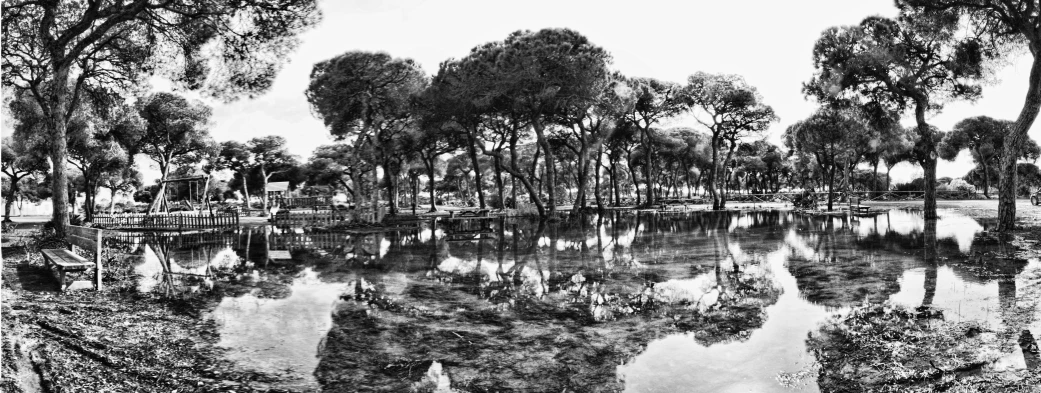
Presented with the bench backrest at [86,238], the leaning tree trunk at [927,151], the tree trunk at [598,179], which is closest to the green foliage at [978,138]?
the leaning tree trunk at [927,151]

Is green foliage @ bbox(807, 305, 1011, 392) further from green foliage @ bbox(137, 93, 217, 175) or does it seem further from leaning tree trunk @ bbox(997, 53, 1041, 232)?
green foliage @ bbox(137, 93, 217, 175)

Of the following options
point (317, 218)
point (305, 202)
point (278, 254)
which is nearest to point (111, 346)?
point (278, 254)

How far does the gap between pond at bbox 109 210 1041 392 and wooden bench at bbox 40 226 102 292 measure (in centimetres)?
87

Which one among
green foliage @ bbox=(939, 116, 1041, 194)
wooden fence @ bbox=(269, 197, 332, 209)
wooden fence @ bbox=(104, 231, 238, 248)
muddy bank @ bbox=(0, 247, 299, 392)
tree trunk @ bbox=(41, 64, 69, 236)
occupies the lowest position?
muddy bank @ bbox=(0, 247, 299, 392)

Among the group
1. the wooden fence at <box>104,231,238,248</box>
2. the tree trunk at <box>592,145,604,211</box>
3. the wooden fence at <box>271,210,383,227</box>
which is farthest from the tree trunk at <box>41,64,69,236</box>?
the tree trunk at <box>592,145,604,211</box>

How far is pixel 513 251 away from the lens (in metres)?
16.5

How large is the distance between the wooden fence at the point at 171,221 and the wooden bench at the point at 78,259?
15.5m

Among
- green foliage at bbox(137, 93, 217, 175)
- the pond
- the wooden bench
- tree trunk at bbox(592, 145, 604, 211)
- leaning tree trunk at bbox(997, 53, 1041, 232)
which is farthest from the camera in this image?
tree trunk at bbox(592, 145, 604, 211)

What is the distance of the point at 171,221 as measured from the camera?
28344 millimetres

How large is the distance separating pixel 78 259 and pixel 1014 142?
2456cm

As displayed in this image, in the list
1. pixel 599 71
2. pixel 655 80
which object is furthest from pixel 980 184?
pixel 599 71

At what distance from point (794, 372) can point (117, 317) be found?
28.5 ft

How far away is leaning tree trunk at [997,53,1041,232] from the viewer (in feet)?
54.7

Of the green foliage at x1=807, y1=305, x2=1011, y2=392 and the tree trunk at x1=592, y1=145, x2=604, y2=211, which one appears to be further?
the tree trunk at x1=592, y1=145, x2=604, y2=211
